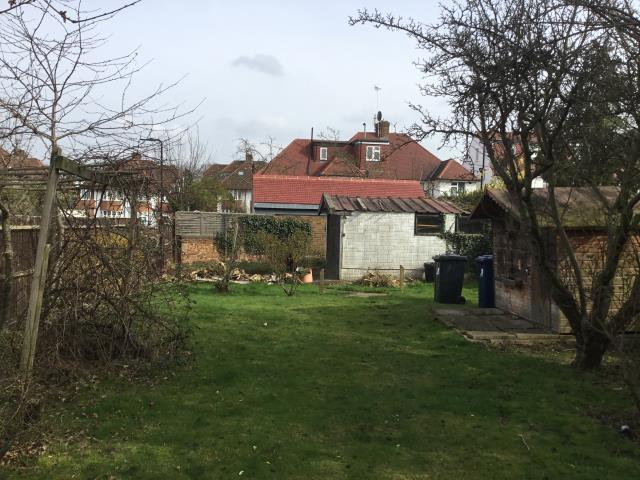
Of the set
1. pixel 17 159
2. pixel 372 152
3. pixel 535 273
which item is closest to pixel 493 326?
pixel 535 273

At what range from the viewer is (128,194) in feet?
21.1

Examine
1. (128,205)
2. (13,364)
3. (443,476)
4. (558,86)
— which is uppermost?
(558,86)

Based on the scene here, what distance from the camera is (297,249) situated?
17.5 metres

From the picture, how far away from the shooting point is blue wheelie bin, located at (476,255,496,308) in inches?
514

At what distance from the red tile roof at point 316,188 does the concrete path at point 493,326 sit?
62.4ft

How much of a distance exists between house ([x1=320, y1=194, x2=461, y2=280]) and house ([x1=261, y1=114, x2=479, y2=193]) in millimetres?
24677

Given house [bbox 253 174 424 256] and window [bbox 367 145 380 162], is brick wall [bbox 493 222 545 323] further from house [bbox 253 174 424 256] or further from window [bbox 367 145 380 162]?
window [bbox 367 145 380 162]

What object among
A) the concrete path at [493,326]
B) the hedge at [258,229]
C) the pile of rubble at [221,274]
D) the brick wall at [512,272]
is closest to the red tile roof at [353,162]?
the hedge at [258,229]

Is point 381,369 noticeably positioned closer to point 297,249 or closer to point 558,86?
point 558,86

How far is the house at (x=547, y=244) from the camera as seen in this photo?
A: 30.8 ft

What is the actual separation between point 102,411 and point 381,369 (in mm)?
3657

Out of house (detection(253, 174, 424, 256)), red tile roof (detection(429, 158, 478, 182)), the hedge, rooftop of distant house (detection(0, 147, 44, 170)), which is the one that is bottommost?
the hedge

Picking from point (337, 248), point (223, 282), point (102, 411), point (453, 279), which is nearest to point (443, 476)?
point (102, 411)

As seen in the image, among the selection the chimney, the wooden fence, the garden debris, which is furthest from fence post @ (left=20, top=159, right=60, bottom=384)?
the chimney
